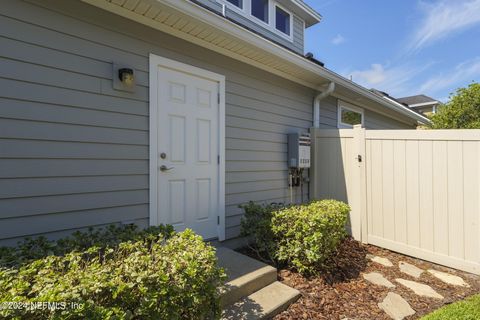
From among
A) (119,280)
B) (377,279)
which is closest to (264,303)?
(119,280)

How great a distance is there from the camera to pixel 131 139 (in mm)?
2904

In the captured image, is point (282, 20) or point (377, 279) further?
point (282, 20)

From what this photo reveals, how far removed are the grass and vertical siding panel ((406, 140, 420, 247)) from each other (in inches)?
53.4

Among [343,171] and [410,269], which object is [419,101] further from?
[410,269]

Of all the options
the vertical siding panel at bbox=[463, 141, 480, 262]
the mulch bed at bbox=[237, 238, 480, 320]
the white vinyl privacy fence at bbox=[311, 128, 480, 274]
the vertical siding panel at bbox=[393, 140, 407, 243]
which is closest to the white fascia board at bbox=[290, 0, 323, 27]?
the white vinyl privacy fence at bbox=[311, 128, 480, 274]

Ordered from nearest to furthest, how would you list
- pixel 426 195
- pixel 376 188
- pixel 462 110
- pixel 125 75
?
pixel 125 75 → pixel 426 195 → pixel 376 188 → pixel 462 110

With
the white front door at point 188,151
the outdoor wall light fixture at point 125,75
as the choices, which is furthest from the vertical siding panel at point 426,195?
the outdoor wall light fixture at point 125,75

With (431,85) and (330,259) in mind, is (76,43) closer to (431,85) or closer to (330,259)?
(330,259)

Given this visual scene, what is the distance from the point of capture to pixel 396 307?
2.69 meters

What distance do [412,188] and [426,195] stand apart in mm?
196

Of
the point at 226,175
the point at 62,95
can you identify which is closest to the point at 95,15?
the point at 62,95

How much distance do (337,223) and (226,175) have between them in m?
1.57

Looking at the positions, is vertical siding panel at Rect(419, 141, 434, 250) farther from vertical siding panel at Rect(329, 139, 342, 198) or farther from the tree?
the tree

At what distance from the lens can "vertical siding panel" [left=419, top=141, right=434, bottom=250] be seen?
380cm
